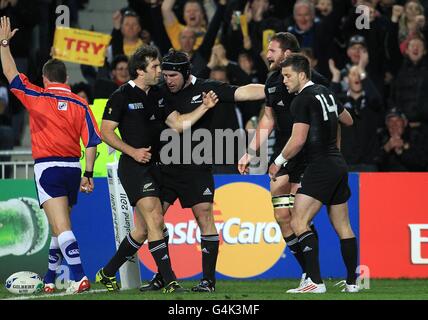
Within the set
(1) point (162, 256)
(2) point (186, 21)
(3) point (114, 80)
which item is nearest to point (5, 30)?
(1) point (162, 256)

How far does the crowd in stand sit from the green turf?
278 centimetres

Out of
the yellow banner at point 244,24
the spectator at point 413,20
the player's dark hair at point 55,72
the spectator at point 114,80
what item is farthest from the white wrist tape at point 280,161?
the yellow banner at point 244,24

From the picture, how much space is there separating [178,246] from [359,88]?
12.6 ft

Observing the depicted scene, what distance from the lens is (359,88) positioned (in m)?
17.2

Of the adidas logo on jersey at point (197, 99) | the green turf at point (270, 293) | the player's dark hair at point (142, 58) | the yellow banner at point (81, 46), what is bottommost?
the green turf at point (270, 293)

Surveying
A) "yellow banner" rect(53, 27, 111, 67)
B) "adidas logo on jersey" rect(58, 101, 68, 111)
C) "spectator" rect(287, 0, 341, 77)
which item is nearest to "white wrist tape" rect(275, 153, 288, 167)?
"adidas logo on jersey" rect(58, 101, 68, 111)

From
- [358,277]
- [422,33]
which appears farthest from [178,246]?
[422,33]

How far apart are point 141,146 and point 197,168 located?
2.03ft

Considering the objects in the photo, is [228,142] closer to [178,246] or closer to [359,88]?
[178,246]

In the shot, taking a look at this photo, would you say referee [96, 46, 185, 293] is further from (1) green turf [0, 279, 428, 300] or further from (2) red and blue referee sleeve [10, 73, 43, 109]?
(2) red and blue referee sleeve [10, 73, 43, 109]

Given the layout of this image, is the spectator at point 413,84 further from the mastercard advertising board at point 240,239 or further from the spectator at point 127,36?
the spectator at point 127,36

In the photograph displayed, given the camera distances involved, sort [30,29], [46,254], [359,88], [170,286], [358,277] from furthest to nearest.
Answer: [30,29], [359,88], [46,254], [358,277], [170,286]

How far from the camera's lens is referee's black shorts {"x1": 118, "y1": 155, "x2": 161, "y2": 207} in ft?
40.9

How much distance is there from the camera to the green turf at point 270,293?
39.1 ft
